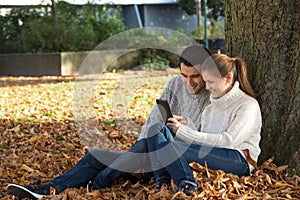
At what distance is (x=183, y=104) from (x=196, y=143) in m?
0.62

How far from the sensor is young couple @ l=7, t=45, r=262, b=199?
394 cm

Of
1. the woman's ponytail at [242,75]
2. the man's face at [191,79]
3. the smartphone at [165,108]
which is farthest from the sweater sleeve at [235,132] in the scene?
the man's face at [191,79]

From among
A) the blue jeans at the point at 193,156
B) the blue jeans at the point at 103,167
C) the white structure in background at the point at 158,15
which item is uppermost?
the blue jeans at the point at 193,156

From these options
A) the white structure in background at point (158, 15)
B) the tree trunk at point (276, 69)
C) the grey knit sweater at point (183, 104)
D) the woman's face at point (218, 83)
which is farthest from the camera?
the white structure in background at point (158, 15)

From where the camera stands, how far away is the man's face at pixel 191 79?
169 inches

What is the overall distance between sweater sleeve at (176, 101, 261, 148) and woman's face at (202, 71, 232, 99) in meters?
0.17

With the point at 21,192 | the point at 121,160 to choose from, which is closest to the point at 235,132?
the point at 121,160

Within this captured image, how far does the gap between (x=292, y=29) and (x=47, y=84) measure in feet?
25.1

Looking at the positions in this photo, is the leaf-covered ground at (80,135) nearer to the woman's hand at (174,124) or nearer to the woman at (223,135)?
Result: the woman at (223,135)

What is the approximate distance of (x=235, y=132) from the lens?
3.93 meters

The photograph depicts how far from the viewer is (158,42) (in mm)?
14688

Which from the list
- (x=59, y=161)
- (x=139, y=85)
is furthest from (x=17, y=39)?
(x=59, y=161)

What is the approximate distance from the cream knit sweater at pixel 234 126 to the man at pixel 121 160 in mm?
296

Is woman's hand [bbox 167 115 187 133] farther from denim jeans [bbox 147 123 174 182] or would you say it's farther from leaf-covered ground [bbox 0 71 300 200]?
leaf-covered ground [bbox 0 71 300 200]
